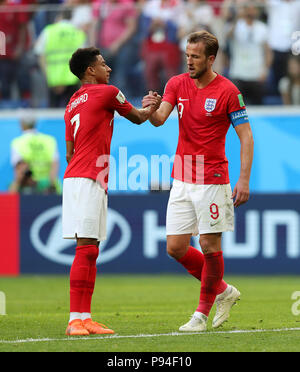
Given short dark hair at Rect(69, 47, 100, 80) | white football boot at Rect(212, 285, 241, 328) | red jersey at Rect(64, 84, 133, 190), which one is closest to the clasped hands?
red jersey at Rect(64, 84, 133, 190)

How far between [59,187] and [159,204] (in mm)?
1871

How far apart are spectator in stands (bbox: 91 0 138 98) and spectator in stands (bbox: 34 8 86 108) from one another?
1.14 feet

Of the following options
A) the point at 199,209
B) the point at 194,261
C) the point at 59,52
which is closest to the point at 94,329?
the point at 194,261

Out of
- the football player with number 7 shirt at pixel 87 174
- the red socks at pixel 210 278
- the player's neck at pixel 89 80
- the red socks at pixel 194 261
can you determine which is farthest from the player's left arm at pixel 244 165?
the player's neck at pixel 89 80

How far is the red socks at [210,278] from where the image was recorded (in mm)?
6688

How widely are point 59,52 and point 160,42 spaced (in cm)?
166

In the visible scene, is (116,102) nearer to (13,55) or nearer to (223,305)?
(223,305)

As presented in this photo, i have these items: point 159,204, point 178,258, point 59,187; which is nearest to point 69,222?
point 178,258

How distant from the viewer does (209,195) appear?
665 centimetres

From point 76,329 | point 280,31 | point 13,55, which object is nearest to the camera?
point 76,329

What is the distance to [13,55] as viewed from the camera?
1463cm

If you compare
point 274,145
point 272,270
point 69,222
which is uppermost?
point 274,145

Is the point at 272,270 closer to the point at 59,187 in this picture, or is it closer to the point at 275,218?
the point at 275,218

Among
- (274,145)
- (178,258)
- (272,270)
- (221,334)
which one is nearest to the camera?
(221,334)
